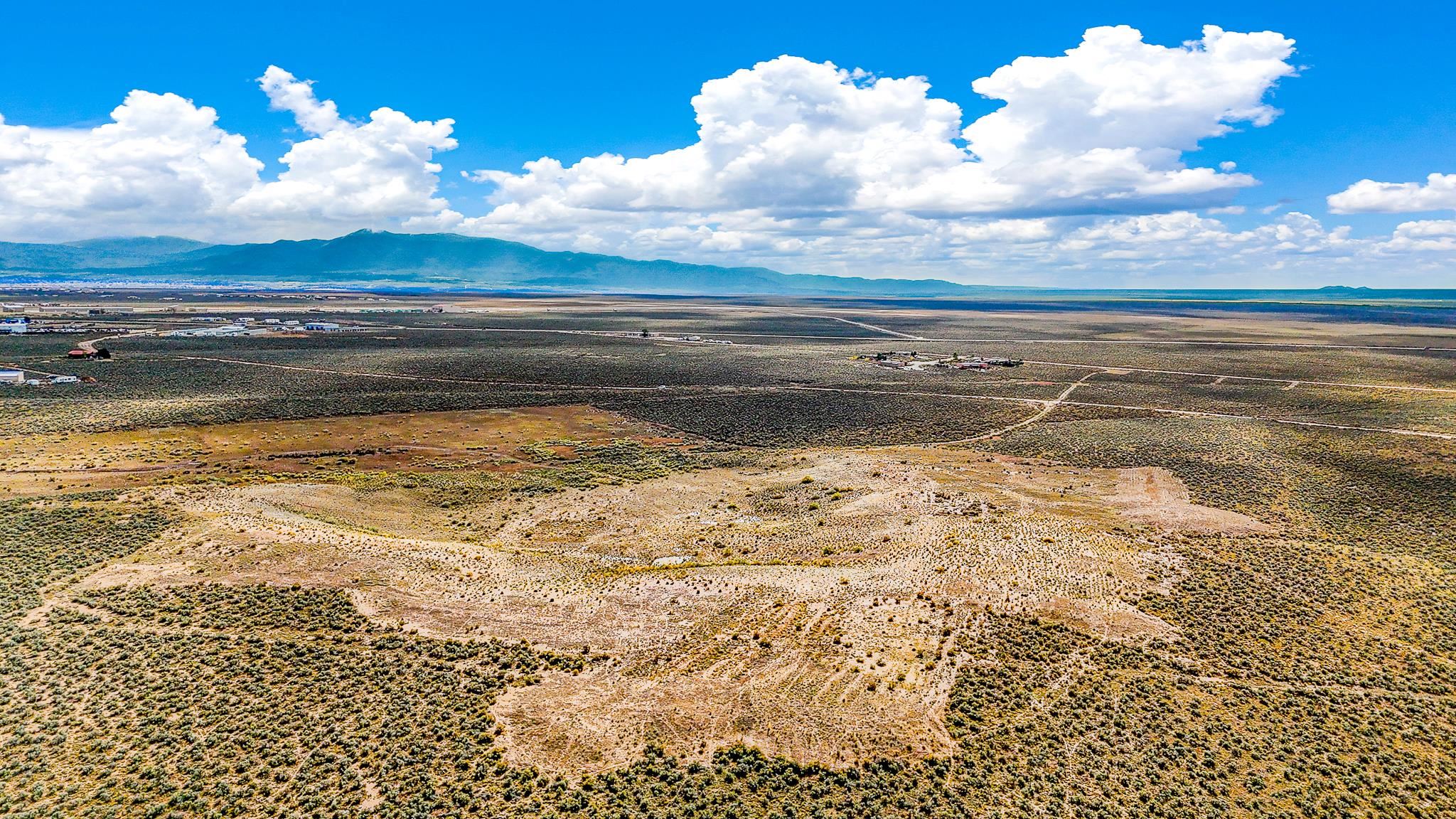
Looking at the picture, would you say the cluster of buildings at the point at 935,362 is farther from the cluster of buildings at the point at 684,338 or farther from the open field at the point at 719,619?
the open field at the point at 719,619

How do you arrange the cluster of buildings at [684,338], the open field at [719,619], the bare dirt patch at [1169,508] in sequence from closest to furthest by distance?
the open field at [719,619] < the bare dirt patch at [1169,508] < the cluster of buildings at [684,338]

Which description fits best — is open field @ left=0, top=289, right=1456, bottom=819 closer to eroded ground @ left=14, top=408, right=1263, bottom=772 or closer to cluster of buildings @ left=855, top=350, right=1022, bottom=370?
eroded ground @ left=14, top=408, right=1263, bottom=772

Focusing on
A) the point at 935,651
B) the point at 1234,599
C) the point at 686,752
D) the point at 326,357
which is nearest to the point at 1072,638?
the point at 935,651

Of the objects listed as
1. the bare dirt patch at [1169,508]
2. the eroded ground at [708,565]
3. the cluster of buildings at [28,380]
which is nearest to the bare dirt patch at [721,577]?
the eroded ground at [708,565]

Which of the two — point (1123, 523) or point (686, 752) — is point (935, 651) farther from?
point (1123, 523)

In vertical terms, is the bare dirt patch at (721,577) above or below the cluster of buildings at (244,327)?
below

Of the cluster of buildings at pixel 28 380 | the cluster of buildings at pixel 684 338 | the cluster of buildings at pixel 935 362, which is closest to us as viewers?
the cluster of buildings at pixel 28 380

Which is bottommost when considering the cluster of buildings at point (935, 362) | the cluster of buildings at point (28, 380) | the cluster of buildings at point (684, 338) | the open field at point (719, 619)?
the open field at point (719, 619)
